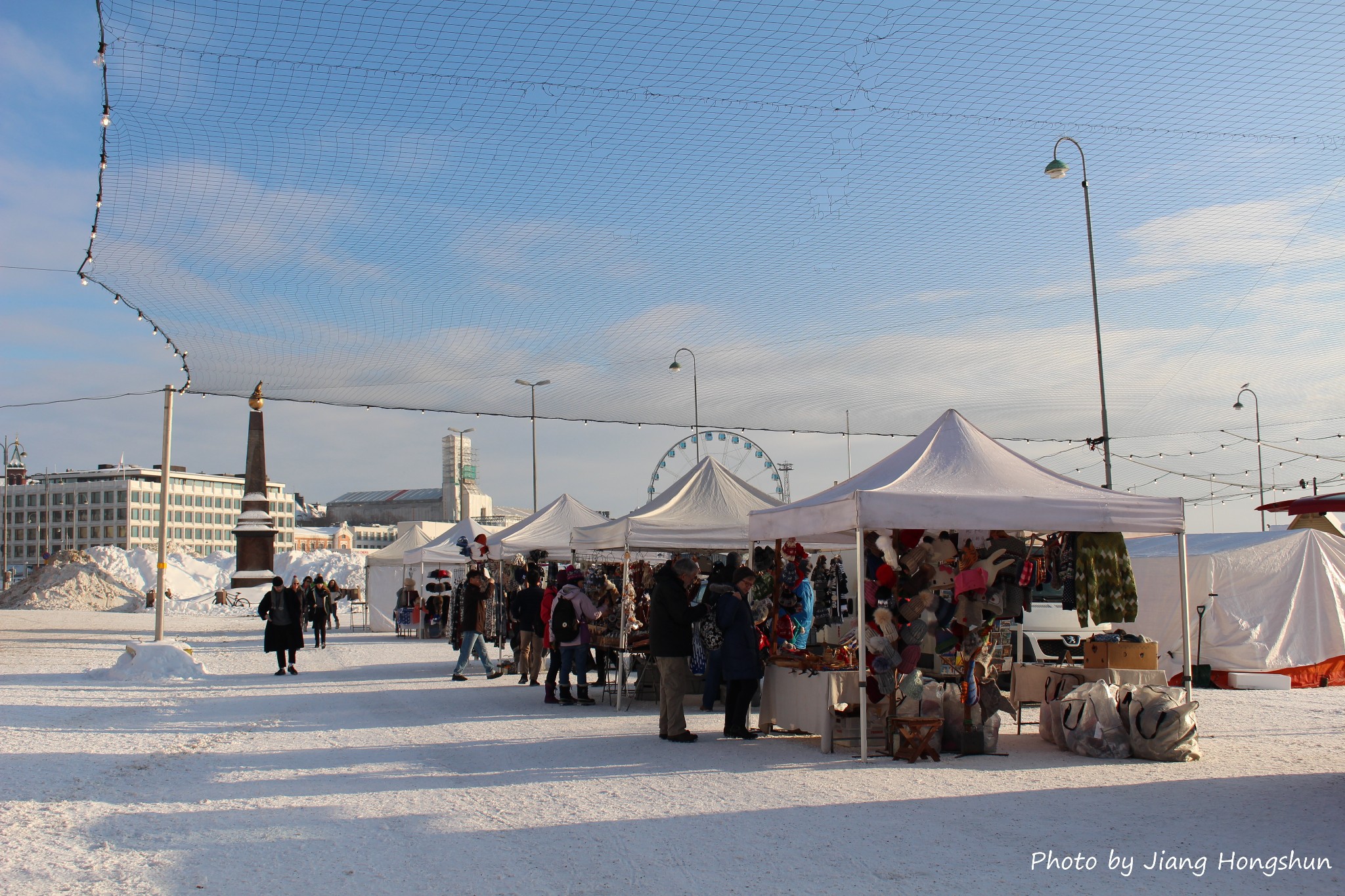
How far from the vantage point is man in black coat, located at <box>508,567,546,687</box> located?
50.0 ft

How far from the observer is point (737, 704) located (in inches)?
404

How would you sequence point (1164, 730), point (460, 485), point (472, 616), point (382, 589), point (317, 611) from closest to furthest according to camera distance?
point (1164, 730) < point (472, 616) < point (317, 611) < point (382, 589) < point (460, 485)

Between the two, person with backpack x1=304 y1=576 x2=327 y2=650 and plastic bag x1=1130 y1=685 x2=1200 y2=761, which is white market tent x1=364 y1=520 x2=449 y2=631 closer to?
person with backpack x1=304 y1=576 x2=327 y2=650

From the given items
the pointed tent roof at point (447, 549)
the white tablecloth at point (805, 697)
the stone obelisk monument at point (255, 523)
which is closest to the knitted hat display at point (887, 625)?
the white tablecloth at point (805, 697)

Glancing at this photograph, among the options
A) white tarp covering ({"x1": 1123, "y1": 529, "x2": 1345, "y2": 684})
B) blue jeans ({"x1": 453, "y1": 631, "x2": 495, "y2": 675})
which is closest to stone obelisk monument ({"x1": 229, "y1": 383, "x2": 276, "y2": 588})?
blue jeans ({"x1": 453, "y1": 631, "x2": 495, "y2": 675})

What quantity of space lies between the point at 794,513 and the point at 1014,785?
327cm

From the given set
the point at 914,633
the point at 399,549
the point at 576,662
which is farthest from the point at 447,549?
the point at 914,633

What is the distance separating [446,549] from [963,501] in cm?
1824

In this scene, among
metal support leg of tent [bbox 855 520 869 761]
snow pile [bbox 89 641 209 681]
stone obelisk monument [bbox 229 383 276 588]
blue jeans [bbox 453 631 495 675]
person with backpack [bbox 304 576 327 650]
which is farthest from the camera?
stone obelisk monument [bbox 229 383 276 588]

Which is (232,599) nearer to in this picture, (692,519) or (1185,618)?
(692,519)

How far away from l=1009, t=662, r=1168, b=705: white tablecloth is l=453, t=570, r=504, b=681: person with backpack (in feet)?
26.7

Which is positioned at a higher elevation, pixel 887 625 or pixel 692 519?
pixel 692 519

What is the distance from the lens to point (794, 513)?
10.2m

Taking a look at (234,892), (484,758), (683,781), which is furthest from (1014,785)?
(234,892)
